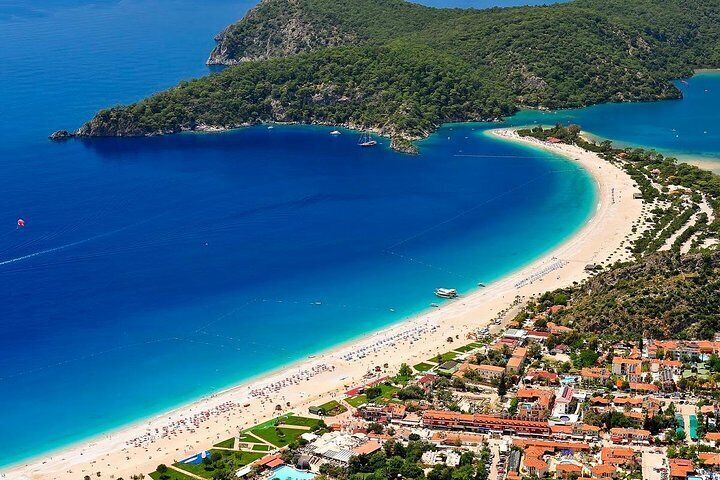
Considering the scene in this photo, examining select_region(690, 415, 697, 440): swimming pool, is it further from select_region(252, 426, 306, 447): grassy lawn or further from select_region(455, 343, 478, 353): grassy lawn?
select_region(252, 426, 306, 447): grassy lawn

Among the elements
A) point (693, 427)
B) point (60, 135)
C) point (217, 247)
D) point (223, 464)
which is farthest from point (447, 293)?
point (60, 135)

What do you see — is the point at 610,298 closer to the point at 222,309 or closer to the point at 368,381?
the point at 368,381

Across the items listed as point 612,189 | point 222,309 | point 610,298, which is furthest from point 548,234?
point 222,309

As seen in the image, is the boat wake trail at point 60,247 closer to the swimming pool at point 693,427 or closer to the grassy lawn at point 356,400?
the grassy lawn at point 356,400

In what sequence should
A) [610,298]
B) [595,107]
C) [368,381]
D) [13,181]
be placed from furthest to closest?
[595,107]
[13,181]
[610,298]
[368,381]

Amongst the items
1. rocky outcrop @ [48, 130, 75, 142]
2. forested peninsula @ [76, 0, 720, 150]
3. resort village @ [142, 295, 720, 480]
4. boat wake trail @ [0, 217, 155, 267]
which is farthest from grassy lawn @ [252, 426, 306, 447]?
rocky outcrop @ [48, 130, 75, 142]

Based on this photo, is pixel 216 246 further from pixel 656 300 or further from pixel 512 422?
pixel 512 422
